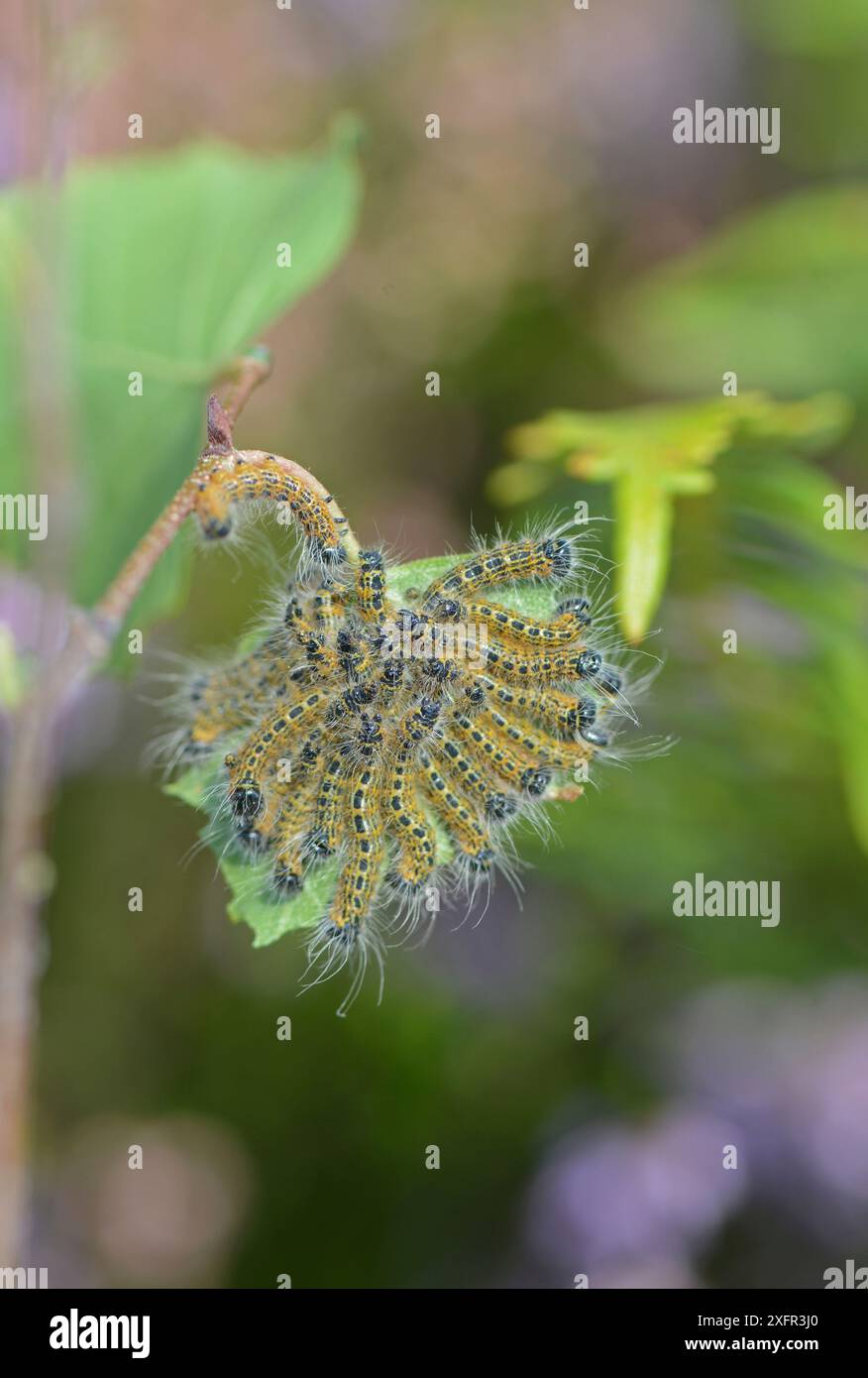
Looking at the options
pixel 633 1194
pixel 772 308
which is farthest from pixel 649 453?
pixel 633 1194

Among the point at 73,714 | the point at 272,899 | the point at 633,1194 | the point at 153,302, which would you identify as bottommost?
the point at 633,1194

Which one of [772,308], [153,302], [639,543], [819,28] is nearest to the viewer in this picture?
[639,543]

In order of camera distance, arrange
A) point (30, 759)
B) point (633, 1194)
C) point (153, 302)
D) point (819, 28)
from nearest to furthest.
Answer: point (30, 759)
point (153, 302)
point (633, 1194)
point (819, 28)

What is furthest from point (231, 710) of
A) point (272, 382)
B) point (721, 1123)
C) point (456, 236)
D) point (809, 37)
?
point (809, 37)

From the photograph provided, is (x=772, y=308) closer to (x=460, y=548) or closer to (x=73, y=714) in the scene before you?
(x=460, y=548)

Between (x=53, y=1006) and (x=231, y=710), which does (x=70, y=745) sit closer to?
(x=53, y=1006)

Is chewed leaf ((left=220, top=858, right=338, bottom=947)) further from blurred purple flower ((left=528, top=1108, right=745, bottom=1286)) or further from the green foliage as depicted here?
blurred purple flower ((left=528, top=1108, right=745, bottom=1286))

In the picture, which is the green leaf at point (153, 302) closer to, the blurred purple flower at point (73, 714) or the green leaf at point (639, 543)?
the green leaf at point (639, 543)

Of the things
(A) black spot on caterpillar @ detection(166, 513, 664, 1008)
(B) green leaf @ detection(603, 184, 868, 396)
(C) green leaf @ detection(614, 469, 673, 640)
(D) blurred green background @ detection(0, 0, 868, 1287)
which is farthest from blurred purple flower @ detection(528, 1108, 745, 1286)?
(B) green leaf @ detection(603, 184, 868, 396)
